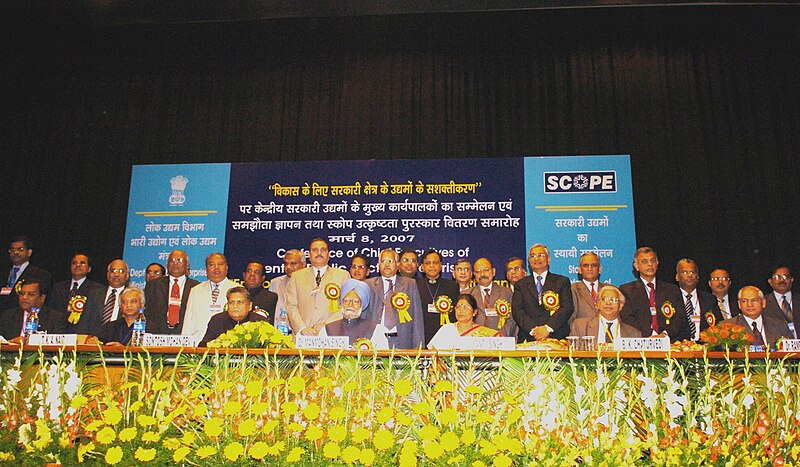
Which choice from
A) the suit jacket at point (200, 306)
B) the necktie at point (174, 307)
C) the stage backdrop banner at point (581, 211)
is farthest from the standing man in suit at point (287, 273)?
the stage backdrop banner at point (581, 211)

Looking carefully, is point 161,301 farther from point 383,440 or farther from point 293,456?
point 383,440

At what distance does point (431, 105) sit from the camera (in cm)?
860

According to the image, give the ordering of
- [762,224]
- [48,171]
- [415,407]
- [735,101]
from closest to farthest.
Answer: [415,407] → [762,224] → [735,101] → [48,171]

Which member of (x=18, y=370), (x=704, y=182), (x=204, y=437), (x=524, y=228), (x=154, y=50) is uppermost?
(x=154, y=50)

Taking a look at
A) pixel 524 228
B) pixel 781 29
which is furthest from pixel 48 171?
pixel 781 29

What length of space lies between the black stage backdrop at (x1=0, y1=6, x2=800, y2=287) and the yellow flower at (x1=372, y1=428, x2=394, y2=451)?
6003mm

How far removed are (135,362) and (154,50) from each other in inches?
276

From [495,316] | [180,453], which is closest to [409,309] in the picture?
[495,316]

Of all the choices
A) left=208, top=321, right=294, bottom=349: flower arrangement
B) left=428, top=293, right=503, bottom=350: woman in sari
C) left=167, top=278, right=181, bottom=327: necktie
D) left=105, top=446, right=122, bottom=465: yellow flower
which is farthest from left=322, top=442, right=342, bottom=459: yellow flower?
left=167, top=278, right=181, bottom=327: necktie

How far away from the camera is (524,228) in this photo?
7.75 metres

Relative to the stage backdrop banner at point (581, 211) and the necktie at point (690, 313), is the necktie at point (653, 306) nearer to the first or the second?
the necktie at point (690, 313)

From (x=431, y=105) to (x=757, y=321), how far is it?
4416 millimetres

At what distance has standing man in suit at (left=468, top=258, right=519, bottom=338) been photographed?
598cm

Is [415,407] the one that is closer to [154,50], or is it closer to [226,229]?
[226,229]
